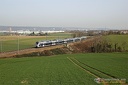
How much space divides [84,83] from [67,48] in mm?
70233

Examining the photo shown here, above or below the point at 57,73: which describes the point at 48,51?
below

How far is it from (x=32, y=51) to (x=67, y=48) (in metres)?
24.0

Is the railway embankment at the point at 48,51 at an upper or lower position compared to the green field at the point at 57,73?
lower

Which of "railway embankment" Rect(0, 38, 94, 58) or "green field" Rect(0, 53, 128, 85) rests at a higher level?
"green field" Rect(0, 53, 128, 85)

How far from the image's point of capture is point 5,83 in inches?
835

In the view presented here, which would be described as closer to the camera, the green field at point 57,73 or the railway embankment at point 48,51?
the green field at point 57,73

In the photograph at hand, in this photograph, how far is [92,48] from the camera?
92812 millimetres

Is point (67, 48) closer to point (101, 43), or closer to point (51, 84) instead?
point (101, 43)

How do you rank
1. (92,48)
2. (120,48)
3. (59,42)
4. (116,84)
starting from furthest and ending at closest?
(59,42) → (92,48) → (120,48) → (116,84)

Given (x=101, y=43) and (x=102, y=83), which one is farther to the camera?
(x=101, y=43)

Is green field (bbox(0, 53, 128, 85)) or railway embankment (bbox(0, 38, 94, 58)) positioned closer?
green field (bbox(0, 53, 128, 85))

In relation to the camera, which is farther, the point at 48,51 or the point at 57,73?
the point at 48,51

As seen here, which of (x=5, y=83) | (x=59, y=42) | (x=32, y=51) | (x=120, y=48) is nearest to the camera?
(x=5, y=83)

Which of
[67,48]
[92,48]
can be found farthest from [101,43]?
[67,48]
